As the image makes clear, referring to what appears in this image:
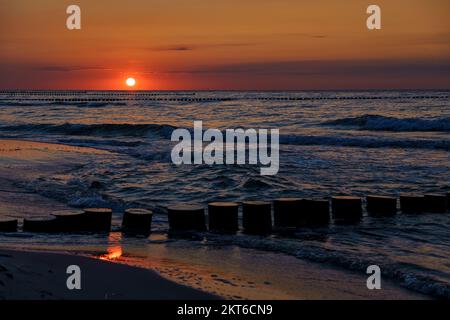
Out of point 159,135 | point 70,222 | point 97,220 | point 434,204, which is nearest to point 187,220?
point 97,220

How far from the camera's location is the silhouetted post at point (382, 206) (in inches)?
A: 460

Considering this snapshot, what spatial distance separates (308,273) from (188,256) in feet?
5.83

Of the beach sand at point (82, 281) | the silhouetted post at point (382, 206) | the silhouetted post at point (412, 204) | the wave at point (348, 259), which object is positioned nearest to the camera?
the beach sand at point (82, 281)

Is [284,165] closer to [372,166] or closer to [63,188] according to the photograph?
[372,166]

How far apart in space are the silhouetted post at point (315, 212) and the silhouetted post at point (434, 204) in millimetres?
2347

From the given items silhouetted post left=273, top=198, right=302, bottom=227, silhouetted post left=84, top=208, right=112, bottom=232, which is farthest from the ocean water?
silhouetted post left=84, top=208, right=112, bottom=232

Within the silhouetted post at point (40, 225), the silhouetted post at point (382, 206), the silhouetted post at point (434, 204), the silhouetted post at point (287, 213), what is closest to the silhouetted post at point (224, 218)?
the silhouetted post at point (287, 213)

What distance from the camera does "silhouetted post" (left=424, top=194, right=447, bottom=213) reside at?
11984mm

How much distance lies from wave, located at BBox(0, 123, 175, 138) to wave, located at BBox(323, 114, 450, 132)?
12390 millimetres

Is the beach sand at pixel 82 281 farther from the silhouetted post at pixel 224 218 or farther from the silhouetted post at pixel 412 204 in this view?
the silhouetted post at pixel 412 204

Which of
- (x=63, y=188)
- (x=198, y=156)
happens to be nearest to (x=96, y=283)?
(x=63, y=188)

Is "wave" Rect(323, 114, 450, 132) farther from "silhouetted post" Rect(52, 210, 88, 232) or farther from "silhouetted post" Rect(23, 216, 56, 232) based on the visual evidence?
"silhouetted post" Rect(23, 216, 56, 232)

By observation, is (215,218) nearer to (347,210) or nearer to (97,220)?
(97,220)

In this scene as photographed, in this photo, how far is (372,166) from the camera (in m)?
19.6
